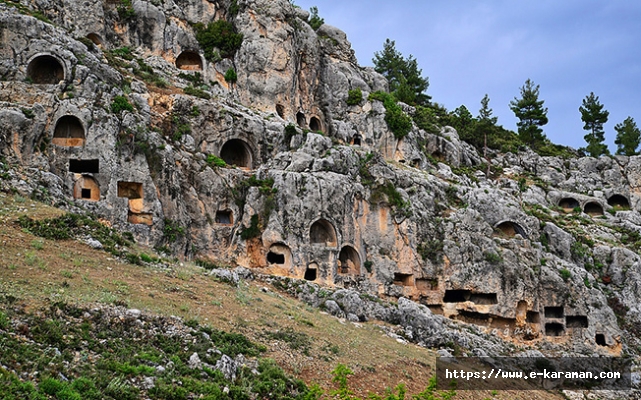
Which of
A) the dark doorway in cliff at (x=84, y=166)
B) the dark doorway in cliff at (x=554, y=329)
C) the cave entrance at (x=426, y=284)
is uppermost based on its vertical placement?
the dark doorway in cliff at (x=84, y=166)

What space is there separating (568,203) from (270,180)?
41.0 metres

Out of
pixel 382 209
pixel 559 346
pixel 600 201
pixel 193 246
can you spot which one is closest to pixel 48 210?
pixel 193 246

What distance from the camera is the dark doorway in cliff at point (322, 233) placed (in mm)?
36125

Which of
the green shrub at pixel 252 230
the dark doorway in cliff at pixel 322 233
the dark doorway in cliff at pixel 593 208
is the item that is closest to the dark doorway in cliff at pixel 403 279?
the dark doorway in cliff at pixel 322 233

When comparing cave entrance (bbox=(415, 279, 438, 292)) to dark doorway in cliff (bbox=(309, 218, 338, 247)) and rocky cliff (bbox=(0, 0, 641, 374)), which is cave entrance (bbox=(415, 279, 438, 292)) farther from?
dark doorway in cliff (bbox=(309, 218, 338, 247))

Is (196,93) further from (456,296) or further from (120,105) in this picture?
(456,296)

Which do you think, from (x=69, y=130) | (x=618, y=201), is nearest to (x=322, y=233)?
(x=69, y=130)

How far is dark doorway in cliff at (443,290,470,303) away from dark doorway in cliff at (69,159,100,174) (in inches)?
977

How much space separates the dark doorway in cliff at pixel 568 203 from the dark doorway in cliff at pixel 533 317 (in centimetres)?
2561

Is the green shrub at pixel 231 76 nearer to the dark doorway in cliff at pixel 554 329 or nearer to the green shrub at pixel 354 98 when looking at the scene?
the green shrub at pixel 354 98

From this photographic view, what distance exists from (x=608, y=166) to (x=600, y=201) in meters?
8.58

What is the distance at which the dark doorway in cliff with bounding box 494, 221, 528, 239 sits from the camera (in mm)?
42844

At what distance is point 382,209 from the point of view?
38125 millimetres

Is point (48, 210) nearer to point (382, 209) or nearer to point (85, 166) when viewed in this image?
point (85, 166)
